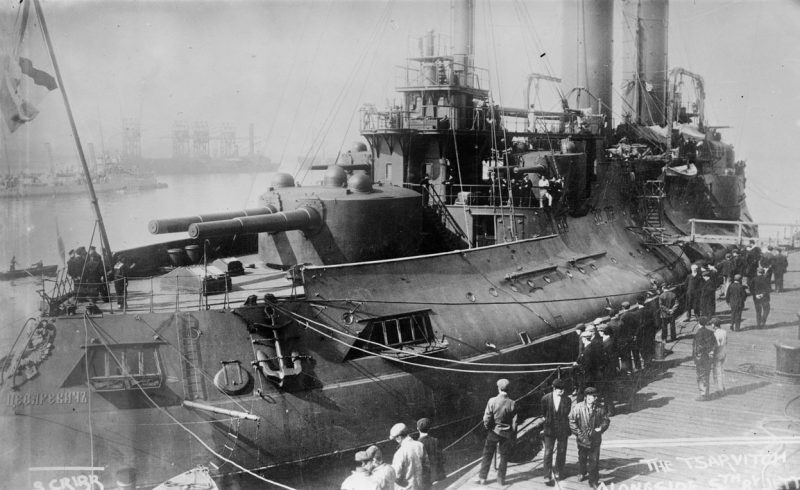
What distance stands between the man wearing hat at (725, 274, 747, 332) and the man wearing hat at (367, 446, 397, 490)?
12.1 metres

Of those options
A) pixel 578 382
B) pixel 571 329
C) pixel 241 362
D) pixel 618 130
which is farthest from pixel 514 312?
pixel 618 130

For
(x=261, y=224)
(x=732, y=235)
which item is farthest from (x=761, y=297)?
(x=261, y=224)

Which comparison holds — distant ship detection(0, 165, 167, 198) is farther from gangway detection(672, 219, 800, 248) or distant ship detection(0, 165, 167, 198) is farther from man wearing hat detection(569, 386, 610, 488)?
man wearing hat detection(569, 386, 610, 488)

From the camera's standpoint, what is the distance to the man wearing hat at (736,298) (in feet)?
52.9

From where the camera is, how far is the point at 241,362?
10.4m

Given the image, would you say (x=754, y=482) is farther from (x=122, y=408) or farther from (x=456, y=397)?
(x=122, y=408)

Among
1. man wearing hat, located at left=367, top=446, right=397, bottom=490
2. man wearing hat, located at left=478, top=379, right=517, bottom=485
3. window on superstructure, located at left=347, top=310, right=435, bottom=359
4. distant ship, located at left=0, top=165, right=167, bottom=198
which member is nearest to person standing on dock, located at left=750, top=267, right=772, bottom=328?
window on superstructure, located at left=347, top=310, right=435, bottom=359

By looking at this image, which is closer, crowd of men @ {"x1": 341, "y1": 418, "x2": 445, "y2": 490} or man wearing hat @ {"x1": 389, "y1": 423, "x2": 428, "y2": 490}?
crowd of men @ {"x1": 341, "y1": 418, "x2": 445, "y2": 490}

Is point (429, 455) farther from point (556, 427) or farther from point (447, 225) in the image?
point (447, 225)

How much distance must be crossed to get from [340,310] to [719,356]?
6.75 meters

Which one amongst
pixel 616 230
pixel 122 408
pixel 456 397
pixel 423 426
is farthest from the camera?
pixel 616 230

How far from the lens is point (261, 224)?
40.6ft

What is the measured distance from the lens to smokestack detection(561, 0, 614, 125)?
3256cm

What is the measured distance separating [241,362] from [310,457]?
6.03 feet
